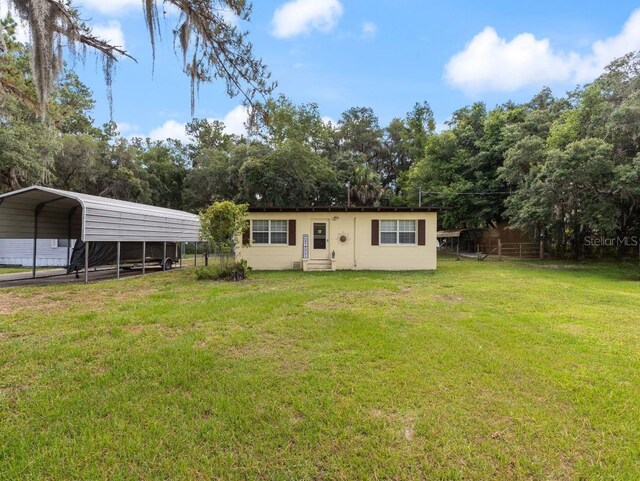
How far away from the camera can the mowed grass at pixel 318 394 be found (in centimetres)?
231

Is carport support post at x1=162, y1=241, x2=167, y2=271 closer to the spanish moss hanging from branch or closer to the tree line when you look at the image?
the tree line

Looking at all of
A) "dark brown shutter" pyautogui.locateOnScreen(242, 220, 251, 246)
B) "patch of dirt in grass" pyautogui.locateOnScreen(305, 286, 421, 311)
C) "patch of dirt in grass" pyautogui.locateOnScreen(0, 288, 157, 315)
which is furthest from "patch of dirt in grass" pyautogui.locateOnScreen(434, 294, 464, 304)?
"dark brown shutter" pyautogui.locateOnScreen(242, 220, 251, 246)

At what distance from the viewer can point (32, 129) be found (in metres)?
13.8

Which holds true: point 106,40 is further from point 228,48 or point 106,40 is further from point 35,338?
point 35,338

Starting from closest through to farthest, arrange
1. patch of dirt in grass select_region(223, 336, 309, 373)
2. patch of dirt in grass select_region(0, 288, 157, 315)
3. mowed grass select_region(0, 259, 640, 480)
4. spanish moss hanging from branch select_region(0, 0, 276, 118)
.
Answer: mowed grass select_region(0, 259, 640, 480)
spanish moss hanging from branch select_region(0, 0, 276, 118)
patch of dirt in grass select_region(223, 336, 309, 373)
patch of dirt in grass select_region(0, 288, 157, 315)

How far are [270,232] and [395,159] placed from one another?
22.0 meters

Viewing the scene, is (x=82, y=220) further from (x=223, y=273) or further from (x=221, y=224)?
(x=223, y=273)

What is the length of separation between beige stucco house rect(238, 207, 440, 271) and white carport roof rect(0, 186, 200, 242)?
3198mm

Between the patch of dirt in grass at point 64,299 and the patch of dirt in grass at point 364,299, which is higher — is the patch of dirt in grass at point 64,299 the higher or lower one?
the lower one

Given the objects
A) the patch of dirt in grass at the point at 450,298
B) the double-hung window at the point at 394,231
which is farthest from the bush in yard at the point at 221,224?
the patch of dirt in grass at the point at 450,298

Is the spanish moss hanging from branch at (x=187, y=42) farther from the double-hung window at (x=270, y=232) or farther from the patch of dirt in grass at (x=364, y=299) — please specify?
the double-hung window at (x=270, y=232)

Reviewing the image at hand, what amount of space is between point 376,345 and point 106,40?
4.49m

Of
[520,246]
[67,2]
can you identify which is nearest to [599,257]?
[520,246]

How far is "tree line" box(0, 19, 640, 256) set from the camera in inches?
513
